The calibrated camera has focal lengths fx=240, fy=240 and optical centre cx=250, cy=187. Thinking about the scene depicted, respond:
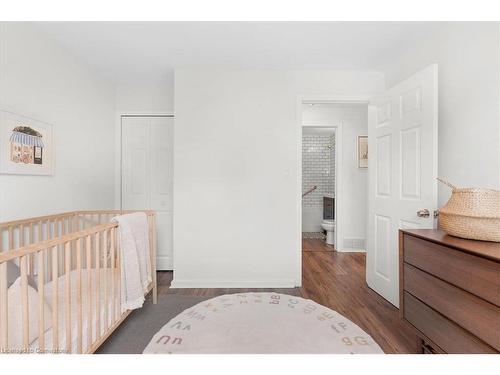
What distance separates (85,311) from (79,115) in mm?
1875

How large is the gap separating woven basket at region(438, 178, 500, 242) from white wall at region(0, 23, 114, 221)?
2706 mm

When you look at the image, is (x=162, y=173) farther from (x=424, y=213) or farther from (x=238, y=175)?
(x=424, y=213)

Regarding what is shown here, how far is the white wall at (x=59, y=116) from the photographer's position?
5.31ft

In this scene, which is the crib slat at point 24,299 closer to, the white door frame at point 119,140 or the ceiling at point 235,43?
the ceiling at point 235,43

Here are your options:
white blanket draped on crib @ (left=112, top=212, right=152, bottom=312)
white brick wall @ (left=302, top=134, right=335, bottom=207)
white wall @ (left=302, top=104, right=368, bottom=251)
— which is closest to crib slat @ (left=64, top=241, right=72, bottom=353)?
white blanket draped on crib @ (left=112, top=212, right=152, bottom=312)

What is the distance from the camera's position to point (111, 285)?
1.49m

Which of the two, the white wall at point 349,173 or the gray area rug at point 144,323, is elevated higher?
the white wall at point 349,173

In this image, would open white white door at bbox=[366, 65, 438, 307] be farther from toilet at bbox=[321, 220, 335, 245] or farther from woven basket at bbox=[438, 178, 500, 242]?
toilet at bbox=[321, 220, 335, 245]

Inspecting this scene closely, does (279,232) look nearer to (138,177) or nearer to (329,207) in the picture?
(138,177)

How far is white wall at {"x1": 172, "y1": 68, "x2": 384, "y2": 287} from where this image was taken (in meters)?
2.47

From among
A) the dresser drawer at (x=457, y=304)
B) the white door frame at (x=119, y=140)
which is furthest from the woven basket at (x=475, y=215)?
the white door frame at (x=119, y=140)

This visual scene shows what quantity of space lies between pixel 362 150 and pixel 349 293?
2.28 m

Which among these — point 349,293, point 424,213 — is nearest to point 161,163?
point 349,293

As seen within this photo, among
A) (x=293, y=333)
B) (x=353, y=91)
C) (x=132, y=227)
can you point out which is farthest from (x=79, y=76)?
(x=293, y=333)
